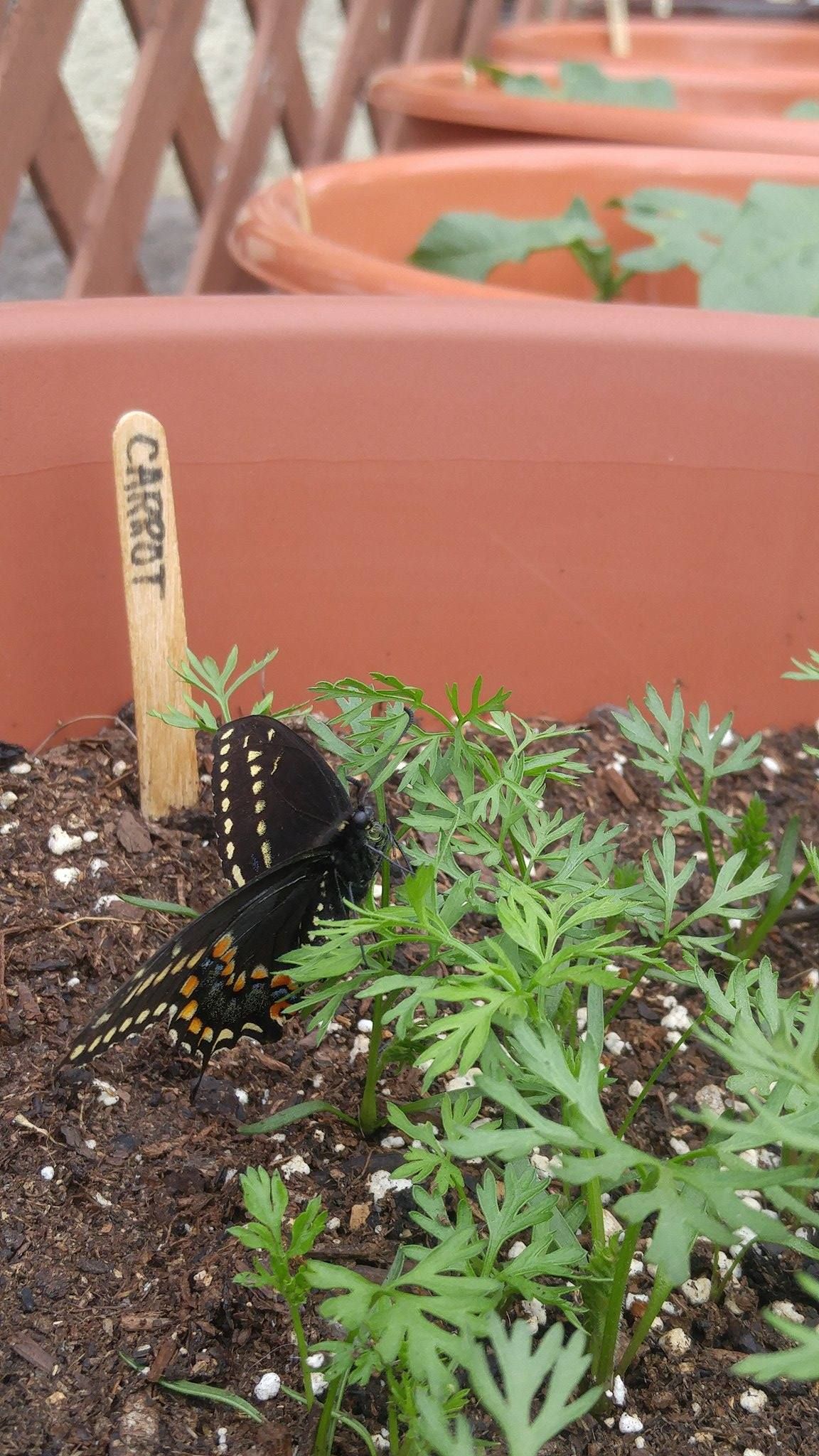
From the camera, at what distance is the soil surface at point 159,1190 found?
2.30 ft

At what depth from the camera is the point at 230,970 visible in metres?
0.77

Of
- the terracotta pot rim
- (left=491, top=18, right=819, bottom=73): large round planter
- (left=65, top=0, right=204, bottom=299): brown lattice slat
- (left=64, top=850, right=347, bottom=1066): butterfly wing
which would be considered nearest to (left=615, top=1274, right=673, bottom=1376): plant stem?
(left=64, top=850, right=347, bottom=1066): butterfly wing

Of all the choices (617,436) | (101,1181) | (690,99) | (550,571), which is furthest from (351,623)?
(690,99)

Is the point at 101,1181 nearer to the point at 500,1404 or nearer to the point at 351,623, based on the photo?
the point at 500,1404

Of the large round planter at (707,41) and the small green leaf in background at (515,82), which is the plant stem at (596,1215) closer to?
the small green leaf in background at (515,82)

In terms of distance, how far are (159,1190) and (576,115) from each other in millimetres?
1789

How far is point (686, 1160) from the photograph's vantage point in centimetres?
61

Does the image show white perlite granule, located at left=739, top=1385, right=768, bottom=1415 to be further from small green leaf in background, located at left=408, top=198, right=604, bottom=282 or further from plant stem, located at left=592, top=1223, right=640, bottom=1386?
small green leaf in background, located at left=408, top=198, right=604, bottom=282

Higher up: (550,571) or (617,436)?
(617,436)

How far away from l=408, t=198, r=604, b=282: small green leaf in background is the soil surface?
3.24 feet

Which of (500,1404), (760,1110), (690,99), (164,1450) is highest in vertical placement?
(690,99)

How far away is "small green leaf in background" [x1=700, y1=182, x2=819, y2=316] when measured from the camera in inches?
57.8

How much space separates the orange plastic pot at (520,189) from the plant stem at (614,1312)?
1233 millimetres

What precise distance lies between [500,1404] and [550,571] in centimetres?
77
